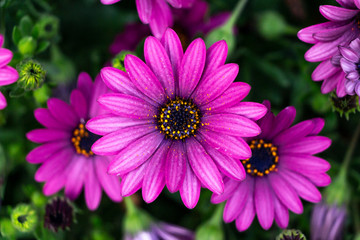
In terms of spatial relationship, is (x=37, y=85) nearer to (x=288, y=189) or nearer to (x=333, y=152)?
(x=288, y=189)

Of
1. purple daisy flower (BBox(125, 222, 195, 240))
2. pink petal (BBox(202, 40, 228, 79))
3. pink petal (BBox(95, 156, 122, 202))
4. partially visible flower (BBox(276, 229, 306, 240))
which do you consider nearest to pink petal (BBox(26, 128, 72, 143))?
pink petal (BBox(95, 156, 122, 202))

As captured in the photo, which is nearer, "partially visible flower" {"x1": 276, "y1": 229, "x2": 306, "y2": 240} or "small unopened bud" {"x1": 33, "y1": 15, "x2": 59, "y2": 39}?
"partially visible flower" {"x1": 276, "y1": 229, "x2": 306, "y2": 240}

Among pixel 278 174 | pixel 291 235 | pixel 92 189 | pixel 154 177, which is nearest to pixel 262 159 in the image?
pixel 278 174

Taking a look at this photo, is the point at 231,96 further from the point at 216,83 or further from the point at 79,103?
the point at 79,103

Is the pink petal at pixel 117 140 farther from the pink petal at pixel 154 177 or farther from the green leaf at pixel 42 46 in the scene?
the green leaf at pixel 42 46

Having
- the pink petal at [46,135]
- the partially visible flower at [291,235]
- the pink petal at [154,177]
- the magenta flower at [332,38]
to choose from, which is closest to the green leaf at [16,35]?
the pink petal at [46,135]

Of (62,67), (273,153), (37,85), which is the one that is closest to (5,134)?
(62,67)

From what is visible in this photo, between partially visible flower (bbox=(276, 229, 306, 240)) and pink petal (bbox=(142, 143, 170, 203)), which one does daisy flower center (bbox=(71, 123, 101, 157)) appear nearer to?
pink petal (bbox=(142, 143, 170, 203))
